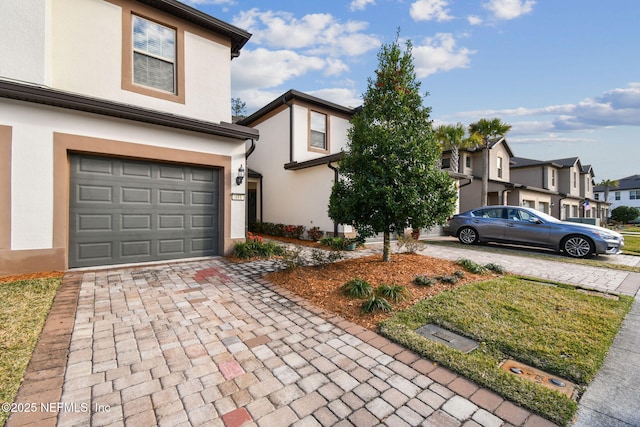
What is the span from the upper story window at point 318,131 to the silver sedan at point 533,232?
6372mm

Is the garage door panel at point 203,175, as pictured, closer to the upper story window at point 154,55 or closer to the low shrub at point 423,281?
the upper story window at point 154,55

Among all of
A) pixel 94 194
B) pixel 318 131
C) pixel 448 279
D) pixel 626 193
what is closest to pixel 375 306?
pixel 448 279

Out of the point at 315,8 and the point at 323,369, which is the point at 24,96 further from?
the point at 315,8

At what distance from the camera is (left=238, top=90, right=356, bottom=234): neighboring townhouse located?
1069 cm

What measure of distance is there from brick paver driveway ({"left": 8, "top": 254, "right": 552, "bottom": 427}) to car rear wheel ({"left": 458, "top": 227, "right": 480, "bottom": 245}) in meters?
8.61

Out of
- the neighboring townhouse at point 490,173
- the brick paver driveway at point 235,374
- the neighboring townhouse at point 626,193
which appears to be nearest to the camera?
the brick paver driveway at point 235,374

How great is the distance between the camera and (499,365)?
256 cm

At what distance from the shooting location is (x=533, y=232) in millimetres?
8695

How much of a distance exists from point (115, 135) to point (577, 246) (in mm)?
12160

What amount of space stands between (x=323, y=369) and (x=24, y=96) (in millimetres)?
6765

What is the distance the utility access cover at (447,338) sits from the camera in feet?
9.48

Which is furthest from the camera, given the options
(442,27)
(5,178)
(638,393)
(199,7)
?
(442,27)

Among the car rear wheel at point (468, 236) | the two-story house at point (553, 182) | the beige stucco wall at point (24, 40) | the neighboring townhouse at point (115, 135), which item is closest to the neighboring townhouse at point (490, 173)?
the two-story house at point (553, 182)

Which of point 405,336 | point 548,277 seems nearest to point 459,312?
point 405,336
